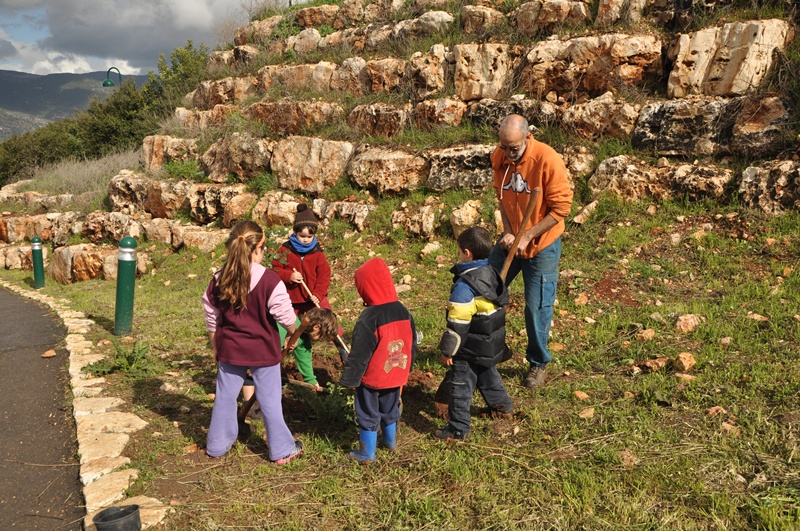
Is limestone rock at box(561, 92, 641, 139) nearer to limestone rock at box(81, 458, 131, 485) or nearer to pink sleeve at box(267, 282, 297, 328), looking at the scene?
pink sleeve at box(267, 282, 297, 328)

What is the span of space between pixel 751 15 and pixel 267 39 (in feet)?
36.8

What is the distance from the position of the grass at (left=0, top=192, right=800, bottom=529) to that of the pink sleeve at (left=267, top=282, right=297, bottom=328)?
0.92 m

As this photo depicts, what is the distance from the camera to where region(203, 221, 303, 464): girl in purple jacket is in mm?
3400

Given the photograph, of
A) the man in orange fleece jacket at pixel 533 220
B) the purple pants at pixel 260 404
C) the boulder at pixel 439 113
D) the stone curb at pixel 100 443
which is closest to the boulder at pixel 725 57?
the boulder at pixel 439 113

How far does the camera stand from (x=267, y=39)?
48.0ft

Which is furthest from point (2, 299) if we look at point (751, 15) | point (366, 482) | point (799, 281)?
point (751, 15)

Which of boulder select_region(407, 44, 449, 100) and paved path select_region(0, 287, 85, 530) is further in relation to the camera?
boulder select_region(407, 44, 449, 100)

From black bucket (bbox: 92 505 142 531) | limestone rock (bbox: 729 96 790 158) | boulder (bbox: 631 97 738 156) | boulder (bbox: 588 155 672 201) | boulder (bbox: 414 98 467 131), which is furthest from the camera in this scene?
boulder (bbox: 414 98 467 131)

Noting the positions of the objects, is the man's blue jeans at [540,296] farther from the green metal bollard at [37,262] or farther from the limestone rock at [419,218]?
the green metal bollard at [37,262]

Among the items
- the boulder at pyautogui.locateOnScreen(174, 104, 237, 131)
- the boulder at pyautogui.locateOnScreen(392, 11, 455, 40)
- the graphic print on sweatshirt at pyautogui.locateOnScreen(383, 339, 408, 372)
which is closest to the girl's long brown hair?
the graphic print on sweatshirt at pyautogui.locateOnScreen(383, 339, 408, 372)

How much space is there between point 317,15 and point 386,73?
14.5 ft

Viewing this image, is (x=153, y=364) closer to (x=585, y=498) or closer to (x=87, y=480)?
(x=87, y=480)

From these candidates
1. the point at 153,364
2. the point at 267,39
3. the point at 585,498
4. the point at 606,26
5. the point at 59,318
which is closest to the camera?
the point at 585,498

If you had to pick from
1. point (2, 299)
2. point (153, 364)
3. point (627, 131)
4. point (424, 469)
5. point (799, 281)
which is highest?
point (627, 131)
